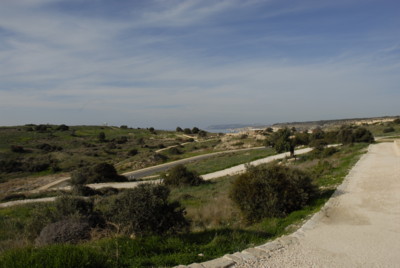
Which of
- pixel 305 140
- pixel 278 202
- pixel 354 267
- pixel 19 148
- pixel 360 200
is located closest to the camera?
pixel 354 267

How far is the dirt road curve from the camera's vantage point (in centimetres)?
548

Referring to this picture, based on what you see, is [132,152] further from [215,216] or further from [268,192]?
[268,192]

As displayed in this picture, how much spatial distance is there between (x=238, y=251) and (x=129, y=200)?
9.43ft

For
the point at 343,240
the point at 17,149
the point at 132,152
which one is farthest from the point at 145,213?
the point at 17,149

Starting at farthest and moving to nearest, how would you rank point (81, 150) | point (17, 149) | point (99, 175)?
point (81, 150) → point (17, 149) → point (99, 175)

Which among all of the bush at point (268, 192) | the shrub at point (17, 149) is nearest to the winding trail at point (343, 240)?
the bush at point (268, 192)

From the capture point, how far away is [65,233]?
273 inches

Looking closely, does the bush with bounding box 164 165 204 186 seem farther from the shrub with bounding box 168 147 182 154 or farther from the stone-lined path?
the shrub with bounding box 168 147 182 154

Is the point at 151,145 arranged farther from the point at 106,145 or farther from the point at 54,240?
the point at 54,240

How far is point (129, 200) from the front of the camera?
751cm

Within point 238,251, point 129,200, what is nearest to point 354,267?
point 238,251

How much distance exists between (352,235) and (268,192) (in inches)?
120

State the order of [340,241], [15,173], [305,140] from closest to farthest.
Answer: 1. [340,241]
2. [15,173]
3. [305,140]

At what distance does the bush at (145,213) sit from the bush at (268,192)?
8.34 feet
